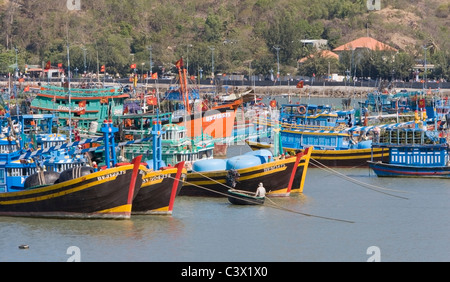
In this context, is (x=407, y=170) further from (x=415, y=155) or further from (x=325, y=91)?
(x=325, y=91)

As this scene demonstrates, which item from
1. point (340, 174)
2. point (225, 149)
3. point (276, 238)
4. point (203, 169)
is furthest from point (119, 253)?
point (225, 149)

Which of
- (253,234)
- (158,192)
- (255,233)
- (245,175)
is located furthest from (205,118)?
(253,234)

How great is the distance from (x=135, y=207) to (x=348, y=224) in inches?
420

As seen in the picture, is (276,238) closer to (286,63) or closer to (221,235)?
(221,235)

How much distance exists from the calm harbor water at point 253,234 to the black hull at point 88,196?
1.71 ft

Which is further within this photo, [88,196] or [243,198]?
[243,198]

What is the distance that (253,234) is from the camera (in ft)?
153

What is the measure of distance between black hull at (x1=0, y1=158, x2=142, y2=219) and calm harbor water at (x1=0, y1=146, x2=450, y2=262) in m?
0.52

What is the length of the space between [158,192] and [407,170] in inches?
901

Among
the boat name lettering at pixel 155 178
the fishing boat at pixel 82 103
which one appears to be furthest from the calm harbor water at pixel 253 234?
the fishing boat at pixel 82 103

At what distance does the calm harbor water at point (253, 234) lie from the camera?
42.4 meters

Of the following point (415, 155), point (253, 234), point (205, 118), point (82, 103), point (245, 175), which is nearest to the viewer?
point (253, 234)

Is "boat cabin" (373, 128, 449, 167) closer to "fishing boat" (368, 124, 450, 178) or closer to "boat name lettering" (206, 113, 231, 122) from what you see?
"fishing boat" (368, 124, 450, 178)

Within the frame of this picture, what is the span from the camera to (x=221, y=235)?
4634cm
